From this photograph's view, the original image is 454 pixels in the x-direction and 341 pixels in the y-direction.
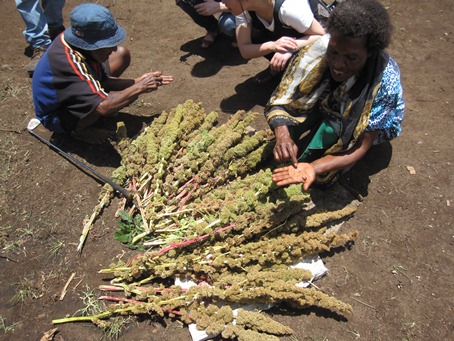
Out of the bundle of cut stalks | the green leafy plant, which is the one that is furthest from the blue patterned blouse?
the green leafy plant

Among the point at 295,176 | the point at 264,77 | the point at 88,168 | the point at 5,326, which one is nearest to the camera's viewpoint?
the point at 295,176

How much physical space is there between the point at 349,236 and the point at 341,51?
1271mm

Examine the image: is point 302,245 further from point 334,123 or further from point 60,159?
point 60,159

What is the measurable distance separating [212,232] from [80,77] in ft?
5.72

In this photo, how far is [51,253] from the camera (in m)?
2.80

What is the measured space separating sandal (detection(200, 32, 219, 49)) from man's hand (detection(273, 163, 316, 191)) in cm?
281

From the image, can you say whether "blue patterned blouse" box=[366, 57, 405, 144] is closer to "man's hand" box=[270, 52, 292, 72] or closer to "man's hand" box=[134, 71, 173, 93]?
"man's hand" box=[270, 52, 292, 72]

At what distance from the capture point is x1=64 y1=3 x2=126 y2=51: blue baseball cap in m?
2.95

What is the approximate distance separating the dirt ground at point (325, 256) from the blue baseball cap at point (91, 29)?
944 millimetres

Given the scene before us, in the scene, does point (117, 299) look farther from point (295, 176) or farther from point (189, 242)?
point (295, 176)

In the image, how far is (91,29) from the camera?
2990 mm

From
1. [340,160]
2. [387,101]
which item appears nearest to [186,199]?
[340,160]

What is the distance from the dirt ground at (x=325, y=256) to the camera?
247cm

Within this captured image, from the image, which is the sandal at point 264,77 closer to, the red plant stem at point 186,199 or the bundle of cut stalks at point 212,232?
the bundle of cut stalks at point 212,232
